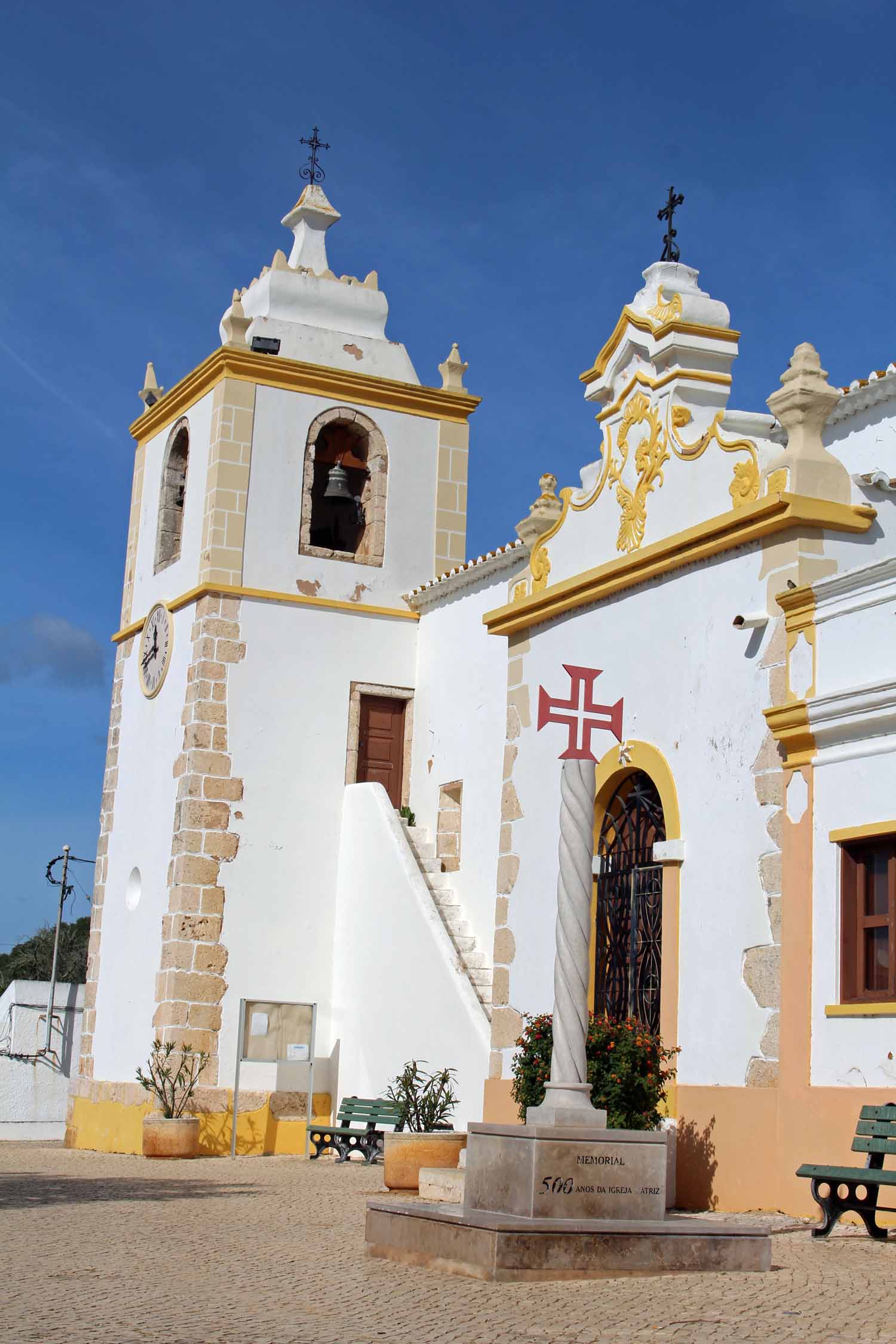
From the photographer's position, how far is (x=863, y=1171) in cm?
908

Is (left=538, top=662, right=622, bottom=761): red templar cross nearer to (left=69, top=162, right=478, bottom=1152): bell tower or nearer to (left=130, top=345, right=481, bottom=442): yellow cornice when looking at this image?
(left=69, top=162, right=478, bottom=1152): bell tower

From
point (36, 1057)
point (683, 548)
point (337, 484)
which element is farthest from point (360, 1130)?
point (36, 1057)

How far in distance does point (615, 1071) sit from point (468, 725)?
7.89m

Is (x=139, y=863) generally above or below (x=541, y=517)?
below

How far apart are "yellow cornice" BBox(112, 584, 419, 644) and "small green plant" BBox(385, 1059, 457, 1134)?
19.7 ft

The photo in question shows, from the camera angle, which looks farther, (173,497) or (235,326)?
(173,497)

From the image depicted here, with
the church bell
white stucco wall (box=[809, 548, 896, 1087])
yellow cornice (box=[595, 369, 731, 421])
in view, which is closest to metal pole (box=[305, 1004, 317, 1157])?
the church bell

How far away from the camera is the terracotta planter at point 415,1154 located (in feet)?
40.2


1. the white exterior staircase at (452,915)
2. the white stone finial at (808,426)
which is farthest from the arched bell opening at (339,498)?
the white stone finial at (808,426)

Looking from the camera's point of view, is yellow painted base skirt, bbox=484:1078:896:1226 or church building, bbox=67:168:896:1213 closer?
yellow painted base skirt, bbox=484:1078:896:1226

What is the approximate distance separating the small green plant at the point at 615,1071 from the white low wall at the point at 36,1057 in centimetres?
1436

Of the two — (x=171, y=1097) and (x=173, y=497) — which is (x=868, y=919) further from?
(x=173, y=497)

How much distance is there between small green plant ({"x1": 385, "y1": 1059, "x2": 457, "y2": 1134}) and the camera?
48.1 ft

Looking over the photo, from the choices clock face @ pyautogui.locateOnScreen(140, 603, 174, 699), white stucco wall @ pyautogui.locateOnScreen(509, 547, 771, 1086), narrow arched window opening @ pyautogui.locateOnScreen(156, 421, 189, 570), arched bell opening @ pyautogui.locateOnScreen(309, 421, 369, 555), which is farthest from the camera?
narrow arched window opening @ pyautogui.locateOnScreen(156, 421, 189, 570)
